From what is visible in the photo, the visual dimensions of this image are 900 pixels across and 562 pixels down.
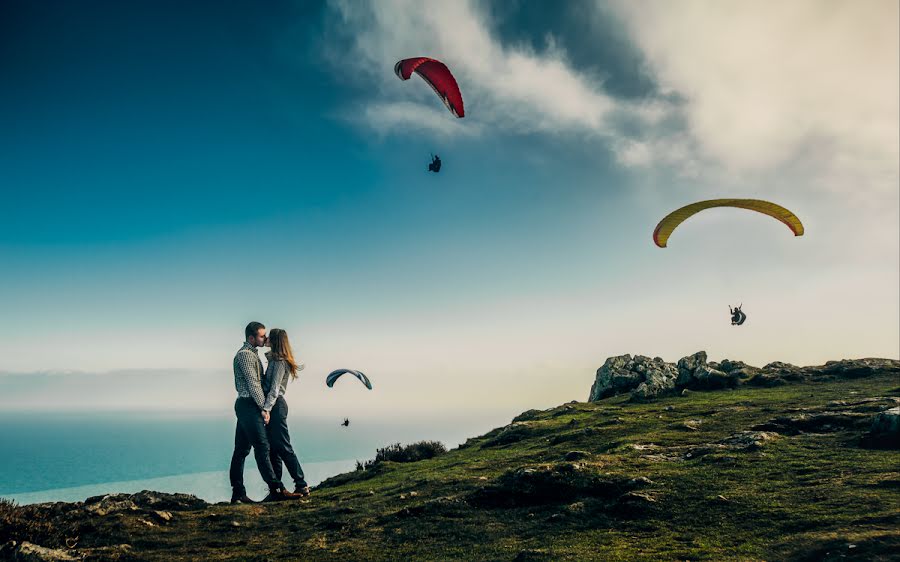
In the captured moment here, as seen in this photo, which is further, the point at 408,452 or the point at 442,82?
the point at 408,452

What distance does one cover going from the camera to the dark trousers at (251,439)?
42.6ft

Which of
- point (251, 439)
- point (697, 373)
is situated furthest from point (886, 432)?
point (697, 373)

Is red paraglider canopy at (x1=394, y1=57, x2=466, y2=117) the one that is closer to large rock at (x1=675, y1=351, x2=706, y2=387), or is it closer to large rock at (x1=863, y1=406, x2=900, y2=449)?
large rock at (x1=863, y1=406, x2=900, y2=449)

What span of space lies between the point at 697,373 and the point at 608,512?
2545cm

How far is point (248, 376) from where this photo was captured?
42.9ft

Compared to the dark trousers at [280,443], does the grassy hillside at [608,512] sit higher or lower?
lower

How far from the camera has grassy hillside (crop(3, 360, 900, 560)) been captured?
8.38 metres

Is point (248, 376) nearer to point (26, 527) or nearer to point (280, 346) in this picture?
point (280, 346)

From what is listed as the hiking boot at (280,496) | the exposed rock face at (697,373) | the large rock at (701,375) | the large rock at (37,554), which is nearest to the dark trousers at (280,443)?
the hiking boot at (280,496)

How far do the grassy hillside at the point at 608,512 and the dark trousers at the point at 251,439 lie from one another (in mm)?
956

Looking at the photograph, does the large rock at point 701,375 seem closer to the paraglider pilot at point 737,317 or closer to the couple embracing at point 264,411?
the paraglider pilot at point 737,317

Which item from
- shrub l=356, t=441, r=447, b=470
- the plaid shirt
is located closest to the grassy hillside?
the plaid shirt

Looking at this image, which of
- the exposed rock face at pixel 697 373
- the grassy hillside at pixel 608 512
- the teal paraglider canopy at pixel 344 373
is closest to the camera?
the grassy hillside at pixel 608 512

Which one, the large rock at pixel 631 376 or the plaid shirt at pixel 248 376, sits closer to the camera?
the plaid shirt at pixel 248 376
